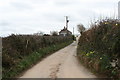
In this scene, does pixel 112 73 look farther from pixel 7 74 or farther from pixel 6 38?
pixel 6 38

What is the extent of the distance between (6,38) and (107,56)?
8360 mm

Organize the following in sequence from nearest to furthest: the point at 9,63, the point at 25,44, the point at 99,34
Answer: the point at 9,63
the point at 99,34
the point at 25,44

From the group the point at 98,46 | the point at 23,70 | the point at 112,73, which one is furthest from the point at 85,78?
the point at 23,70

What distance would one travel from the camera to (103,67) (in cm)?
884

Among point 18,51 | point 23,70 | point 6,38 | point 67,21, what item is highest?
point 67,21

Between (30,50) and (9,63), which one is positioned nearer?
(9,63)

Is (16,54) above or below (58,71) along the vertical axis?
above

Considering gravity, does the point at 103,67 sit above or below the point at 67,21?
below

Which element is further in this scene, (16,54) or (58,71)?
(16,54)

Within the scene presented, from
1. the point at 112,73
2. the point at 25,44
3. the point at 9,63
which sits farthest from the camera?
the point at 25,44

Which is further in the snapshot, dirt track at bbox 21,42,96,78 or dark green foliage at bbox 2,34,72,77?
dark green foliage at bbox 2,34,72,77

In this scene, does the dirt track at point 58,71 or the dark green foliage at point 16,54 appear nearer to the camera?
the dirt track at point 58,71

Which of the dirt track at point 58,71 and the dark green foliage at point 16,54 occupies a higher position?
the dark green foliage at point 16,54

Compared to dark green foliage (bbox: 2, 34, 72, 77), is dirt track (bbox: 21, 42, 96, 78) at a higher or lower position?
lower
